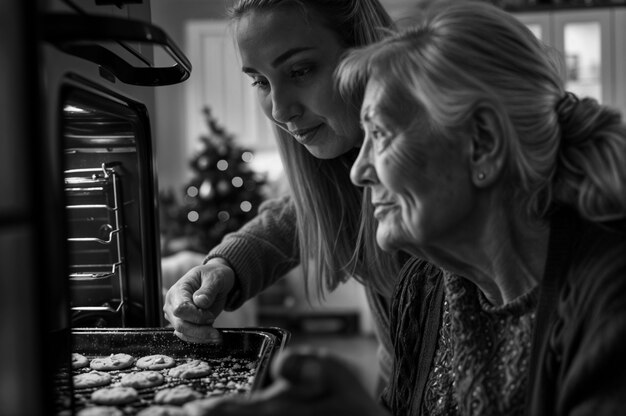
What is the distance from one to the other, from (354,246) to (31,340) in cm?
106

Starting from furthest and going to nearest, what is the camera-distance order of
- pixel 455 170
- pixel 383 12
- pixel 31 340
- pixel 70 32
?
1. pixel 383 12
2. pixel 455 170
3. pixel 70 32
4. pixel 31 340

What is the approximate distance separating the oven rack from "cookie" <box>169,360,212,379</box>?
0.76ft

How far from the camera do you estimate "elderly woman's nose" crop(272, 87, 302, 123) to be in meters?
1.42

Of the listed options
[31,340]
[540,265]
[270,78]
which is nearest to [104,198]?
[270,78]

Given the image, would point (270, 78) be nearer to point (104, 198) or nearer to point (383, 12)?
point (383, 12)

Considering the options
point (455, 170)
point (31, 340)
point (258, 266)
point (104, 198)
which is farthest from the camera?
point (258, 266)

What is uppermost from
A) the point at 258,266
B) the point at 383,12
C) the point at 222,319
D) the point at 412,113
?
the point at 383,12

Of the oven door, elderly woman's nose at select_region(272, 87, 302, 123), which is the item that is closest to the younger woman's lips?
elderly woman's nose at select_region(272, 87, 302, 123)

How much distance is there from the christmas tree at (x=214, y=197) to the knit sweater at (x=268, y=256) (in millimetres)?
3008

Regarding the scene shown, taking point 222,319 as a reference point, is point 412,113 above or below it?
above

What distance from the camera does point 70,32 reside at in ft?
2.60

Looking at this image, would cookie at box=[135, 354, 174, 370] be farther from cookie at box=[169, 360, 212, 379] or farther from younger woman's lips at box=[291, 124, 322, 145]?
younger woman's lips at box=[291, 124, 322, 145]

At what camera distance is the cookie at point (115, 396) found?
1065 mm

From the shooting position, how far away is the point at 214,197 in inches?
193
